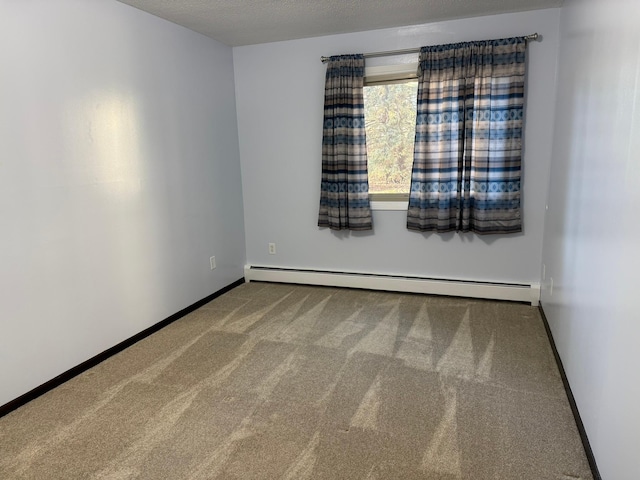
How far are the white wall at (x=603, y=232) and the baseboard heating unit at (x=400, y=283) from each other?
0.83 metres

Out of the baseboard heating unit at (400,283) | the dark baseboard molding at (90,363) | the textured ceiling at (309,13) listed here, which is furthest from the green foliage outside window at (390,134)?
the dark baseboard molding at (90,363)

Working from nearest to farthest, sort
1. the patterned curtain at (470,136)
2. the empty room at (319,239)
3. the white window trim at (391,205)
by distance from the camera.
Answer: the empty room at (319,239) < the patterned curtain at (470,136) < the white window trim at (391,205)

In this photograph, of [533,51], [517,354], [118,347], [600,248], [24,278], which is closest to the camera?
[600,248]

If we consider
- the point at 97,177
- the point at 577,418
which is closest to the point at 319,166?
the point at 97,177

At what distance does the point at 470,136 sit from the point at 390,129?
2.34ft

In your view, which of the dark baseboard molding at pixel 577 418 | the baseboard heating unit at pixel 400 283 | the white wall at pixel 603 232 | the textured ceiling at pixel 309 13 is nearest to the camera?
the white wall at pixel 603 232

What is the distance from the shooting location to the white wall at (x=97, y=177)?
213 centimetres

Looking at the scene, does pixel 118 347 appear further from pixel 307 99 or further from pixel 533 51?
pixel 533 51

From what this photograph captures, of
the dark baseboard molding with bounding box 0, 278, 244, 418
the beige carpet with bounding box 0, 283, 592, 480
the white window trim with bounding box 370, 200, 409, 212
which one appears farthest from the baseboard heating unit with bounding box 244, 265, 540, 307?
the dark baseboard molding with bounding box 0, 278, 244, 418

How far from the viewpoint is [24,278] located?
2.18 meters

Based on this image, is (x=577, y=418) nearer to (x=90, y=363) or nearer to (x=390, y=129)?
(x=390, y=129)

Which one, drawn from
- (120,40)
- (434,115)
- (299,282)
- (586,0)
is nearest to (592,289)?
(586,0)

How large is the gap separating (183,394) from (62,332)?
821 millimetres

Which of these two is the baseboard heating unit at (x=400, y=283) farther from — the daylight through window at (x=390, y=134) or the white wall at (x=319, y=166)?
the daylight through window at (x=390, y=134)
